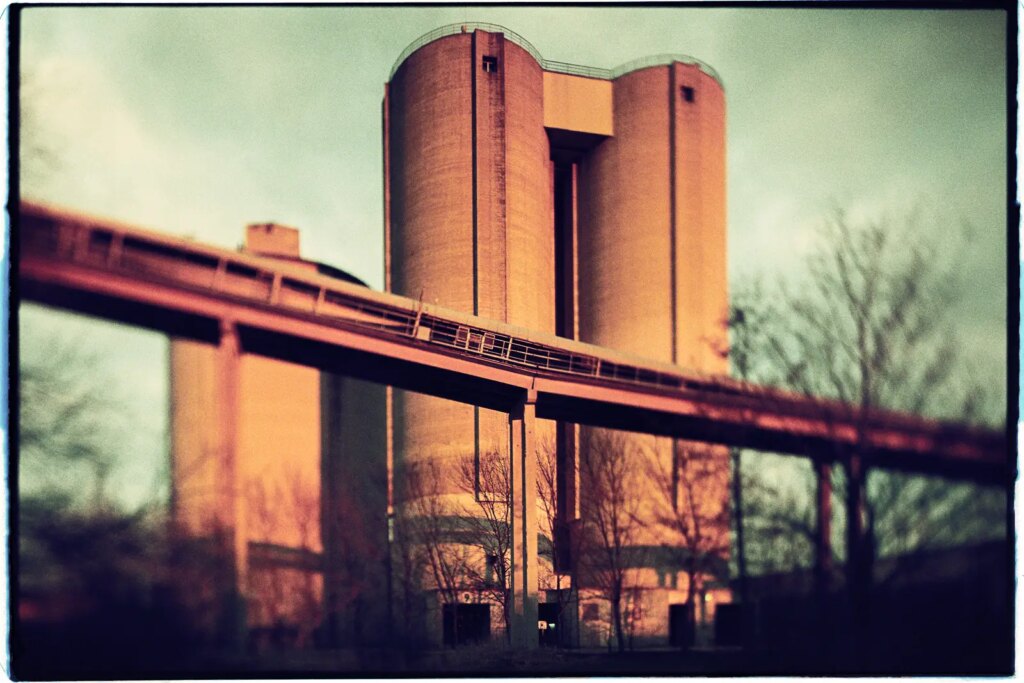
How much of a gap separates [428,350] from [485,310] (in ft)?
17.5

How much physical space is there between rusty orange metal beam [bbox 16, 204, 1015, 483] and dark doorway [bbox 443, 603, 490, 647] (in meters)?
6.78

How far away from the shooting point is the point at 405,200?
3316 cm

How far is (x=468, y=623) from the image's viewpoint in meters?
30.4

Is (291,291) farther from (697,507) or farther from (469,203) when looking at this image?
(697,507)

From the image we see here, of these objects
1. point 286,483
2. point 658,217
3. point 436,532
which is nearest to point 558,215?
point 658,217

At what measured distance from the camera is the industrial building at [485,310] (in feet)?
98.9

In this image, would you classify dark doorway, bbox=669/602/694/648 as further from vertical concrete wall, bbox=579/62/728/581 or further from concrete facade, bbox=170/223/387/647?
concrete facade, bbox=170/223/387/647

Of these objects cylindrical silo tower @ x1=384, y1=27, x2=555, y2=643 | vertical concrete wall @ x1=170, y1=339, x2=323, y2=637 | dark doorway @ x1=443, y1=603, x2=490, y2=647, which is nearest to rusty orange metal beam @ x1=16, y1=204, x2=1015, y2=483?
vertical concrete wall @ x1=170, y1=339, x2=323, y2=637

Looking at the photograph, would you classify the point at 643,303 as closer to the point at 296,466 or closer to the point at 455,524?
the point at 455,524

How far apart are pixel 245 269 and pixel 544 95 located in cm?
1429

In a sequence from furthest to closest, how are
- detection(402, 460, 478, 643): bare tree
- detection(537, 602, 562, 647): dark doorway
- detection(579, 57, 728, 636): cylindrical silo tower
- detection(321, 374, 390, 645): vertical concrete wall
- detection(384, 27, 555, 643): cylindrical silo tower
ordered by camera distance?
detection(579, 57, 728, 636): cylindrical silo tower, detection(537, 602, 562, 647): dark doorway, detection(321, 374, 390, 645): vertical concrete wall, detection(402, 460, 478, 643): bare tree, detection(384, 27, 555, 643): cylindrical silo tower

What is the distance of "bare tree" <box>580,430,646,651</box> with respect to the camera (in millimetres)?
30237

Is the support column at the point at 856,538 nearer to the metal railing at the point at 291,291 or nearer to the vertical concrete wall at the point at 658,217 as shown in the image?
the metal railing at the point at 291,291

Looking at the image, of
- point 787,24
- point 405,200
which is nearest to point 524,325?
point 405,200
